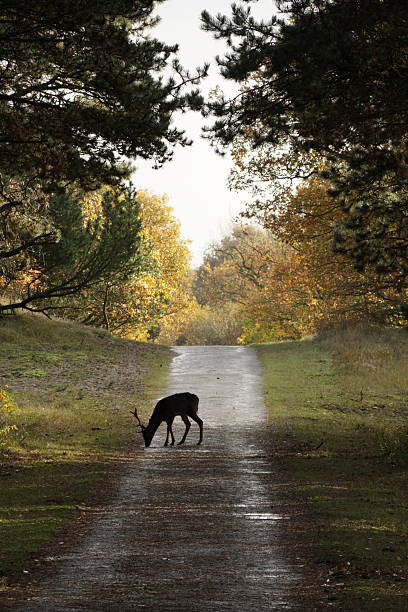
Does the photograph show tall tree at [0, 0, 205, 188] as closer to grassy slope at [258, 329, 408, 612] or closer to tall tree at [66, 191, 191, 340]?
grassy slope at [258, 329, 408, 612]

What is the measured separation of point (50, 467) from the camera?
13.6 m

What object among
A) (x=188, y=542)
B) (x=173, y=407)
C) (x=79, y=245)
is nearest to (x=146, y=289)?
(x=79, y=245)

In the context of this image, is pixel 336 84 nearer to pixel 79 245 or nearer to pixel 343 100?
pixel 343 100

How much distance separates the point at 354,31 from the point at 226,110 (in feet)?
7.71

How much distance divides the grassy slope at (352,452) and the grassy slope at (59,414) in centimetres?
324

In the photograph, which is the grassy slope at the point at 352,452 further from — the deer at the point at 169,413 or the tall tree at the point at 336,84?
the tall tree at the point at 336,84

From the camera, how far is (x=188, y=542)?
8.53m

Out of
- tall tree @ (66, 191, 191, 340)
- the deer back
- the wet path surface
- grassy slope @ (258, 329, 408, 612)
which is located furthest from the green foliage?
the wet path surface

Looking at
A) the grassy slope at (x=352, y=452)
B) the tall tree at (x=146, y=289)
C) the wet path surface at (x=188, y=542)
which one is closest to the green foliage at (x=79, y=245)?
the tall tree at (x=146, y=289)

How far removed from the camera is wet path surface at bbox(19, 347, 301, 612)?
6.62 meters

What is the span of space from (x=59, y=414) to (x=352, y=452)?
783 centimetres

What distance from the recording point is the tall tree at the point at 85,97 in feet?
41.4

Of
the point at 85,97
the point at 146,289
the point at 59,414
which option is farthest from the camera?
the point at 146,289

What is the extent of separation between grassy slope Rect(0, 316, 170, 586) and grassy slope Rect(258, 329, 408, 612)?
3.24 meters
